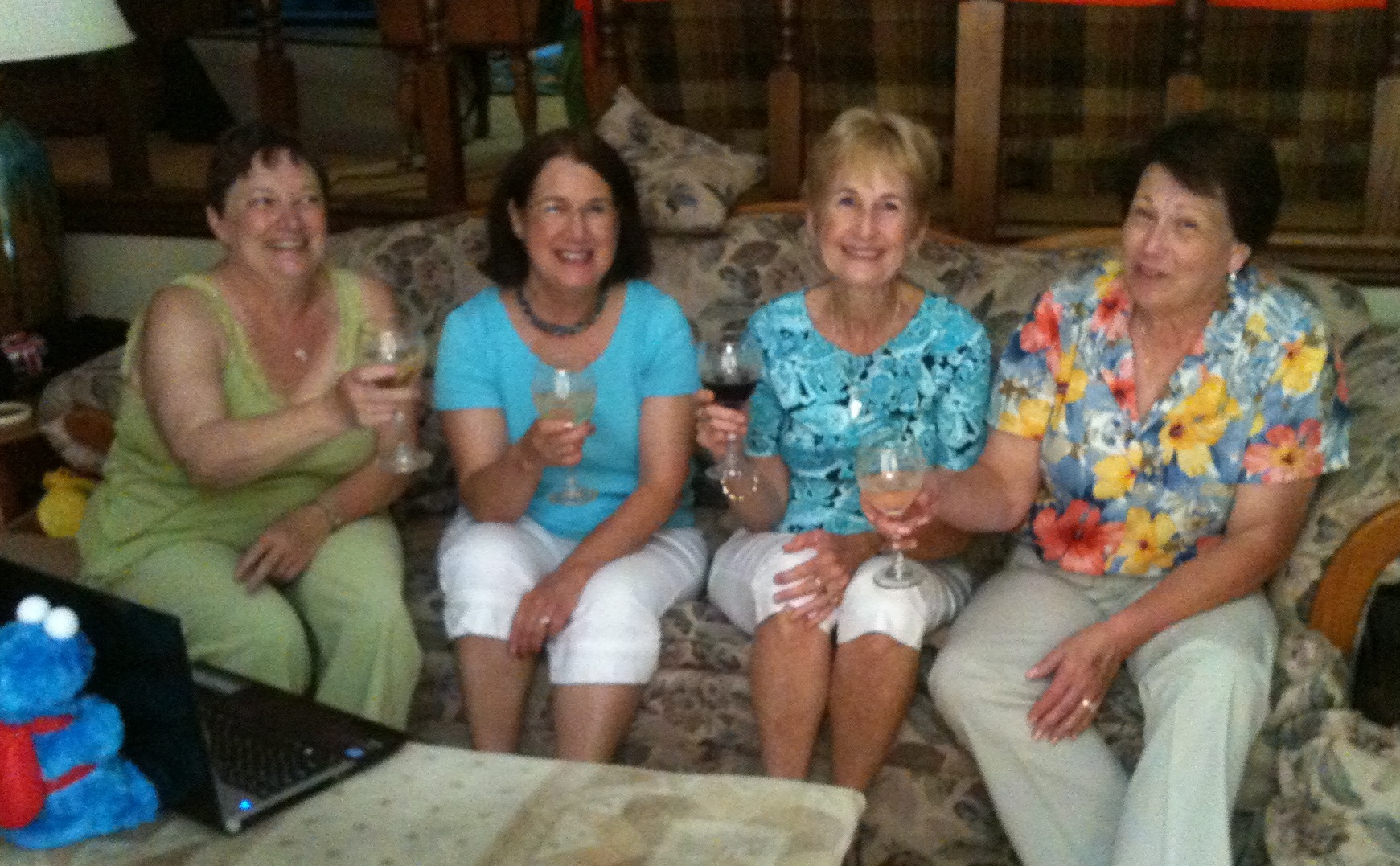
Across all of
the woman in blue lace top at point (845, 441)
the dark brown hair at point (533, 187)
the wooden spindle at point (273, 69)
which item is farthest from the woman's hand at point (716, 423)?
the wooden spindle at point (273, 69)

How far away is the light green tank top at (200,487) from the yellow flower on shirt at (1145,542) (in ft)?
3.73

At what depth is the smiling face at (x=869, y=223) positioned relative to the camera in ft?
7.21

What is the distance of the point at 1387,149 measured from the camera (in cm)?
281

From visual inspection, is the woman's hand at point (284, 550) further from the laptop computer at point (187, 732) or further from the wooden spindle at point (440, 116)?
the wooden spindle at point (440, 116)

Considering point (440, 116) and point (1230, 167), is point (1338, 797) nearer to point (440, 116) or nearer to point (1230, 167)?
point (1230, 167)

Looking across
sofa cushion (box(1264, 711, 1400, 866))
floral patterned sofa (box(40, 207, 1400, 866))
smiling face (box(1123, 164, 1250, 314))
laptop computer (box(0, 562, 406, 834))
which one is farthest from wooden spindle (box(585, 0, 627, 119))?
sofa cushion (box(1264, 711, 1400, 866))

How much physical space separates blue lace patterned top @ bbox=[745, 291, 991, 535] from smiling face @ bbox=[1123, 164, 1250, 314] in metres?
0.29

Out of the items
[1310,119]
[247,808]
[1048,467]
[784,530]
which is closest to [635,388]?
[784,530]

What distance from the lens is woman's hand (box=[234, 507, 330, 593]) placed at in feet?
7.27

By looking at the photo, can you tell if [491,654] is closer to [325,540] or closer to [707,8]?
[325,540]

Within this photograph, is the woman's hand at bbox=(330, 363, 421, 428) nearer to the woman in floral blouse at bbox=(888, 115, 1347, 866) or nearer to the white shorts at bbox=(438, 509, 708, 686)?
the white shorts at bbox=(438, 509, 708, 686)

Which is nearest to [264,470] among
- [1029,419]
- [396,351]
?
[396,351]

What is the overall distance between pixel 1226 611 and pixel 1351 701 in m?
0.22

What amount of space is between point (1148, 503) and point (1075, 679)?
11.5 inches
